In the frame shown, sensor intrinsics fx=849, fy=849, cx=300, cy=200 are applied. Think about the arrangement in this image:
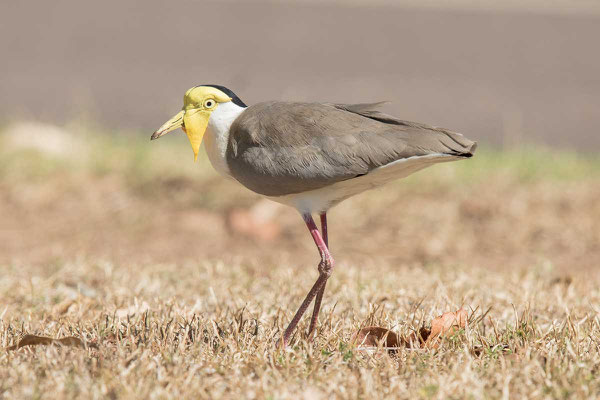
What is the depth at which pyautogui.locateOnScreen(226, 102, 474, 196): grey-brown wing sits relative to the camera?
302cm

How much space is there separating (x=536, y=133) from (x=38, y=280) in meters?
5.19

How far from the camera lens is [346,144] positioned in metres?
3.07

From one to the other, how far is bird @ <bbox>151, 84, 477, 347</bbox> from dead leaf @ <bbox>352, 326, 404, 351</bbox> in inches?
7.4

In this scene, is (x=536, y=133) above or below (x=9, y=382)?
above

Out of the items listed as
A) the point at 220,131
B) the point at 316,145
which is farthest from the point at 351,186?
the point at 220,131

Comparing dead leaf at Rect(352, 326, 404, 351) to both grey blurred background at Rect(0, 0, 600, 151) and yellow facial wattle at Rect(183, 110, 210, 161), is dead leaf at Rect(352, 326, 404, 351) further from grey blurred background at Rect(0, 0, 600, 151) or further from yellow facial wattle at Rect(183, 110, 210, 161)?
grey blurred background at Rect(0, 0, 600, 151)

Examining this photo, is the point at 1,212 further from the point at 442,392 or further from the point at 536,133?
the point at 536,133

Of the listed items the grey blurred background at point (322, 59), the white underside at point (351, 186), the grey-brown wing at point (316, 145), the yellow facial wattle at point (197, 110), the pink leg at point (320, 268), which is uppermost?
the grey blurred background at point (322, 59)

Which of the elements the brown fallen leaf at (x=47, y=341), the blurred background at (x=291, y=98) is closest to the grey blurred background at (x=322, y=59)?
the blurred background at (x=291, y=98)

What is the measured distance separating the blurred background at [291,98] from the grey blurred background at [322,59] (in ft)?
0.09

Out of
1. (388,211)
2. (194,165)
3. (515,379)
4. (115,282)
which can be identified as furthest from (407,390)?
A: (194,165)

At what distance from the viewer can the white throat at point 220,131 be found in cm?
327

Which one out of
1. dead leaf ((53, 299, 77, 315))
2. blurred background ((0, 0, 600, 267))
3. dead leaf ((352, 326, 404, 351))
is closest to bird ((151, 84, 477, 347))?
dead leaf ((352, 326, 404, 351))

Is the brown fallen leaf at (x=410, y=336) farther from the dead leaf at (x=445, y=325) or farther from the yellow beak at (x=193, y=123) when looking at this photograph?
the yellow beak at (x=193, y=123)
